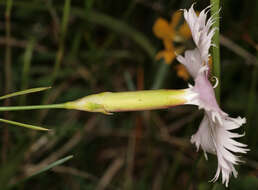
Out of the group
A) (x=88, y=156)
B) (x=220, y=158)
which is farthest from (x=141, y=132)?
(x=220, y=158)

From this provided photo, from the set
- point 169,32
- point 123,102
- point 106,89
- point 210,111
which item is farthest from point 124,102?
point 106,89

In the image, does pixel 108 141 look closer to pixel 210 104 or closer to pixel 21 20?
pixel 21 20

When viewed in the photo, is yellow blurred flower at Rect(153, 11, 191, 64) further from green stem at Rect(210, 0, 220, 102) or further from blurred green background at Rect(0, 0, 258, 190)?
green stem at Rect(210, 0, 220, 102)

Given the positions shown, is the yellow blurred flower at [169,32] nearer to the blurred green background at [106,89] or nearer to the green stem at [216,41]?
the blurred green background at [106,89]

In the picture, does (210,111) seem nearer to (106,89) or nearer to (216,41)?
(216,41)

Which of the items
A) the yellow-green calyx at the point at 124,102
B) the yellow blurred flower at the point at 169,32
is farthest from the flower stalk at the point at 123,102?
the yellow blurred flower at the point at 169,32

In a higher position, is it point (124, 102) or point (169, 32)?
point (169, 32)

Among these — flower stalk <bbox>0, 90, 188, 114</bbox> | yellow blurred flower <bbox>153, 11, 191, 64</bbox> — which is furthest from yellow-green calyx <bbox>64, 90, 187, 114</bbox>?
yellow blurred flower <bbox>153, 11, 191, 64</bbox>
